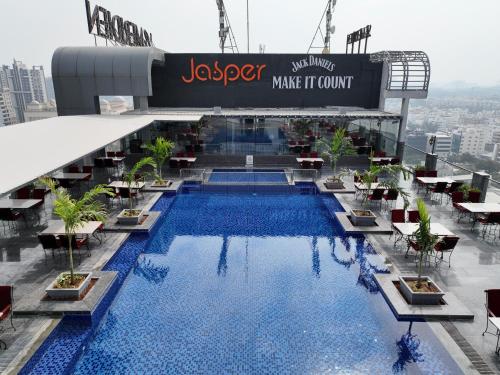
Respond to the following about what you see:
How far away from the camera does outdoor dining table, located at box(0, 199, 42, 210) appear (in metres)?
13.0

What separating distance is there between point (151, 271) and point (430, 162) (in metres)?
16.1

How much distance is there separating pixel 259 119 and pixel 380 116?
7.56 metres

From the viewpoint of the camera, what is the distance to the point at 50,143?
12711mm

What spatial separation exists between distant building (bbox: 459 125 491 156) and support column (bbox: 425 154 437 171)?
72.8 metres

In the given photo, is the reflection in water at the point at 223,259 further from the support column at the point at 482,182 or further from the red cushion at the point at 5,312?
the support column at the point at 482,182

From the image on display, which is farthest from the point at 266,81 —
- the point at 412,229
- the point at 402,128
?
the point at 412,229

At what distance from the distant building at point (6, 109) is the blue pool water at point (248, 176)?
16544cm

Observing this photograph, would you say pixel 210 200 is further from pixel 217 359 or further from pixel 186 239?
pixel 217 359

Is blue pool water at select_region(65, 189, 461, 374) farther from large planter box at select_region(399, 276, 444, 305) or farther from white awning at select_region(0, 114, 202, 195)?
white awning at select_region(0, 114, 202, 195)

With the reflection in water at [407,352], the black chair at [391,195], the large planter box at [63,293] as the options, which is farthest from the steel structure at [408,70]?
the large planter box at [63,293]

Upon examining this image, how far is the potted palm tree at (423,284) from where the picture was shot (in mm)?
8742

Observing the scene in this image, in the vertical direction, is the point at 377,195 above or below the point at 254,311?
above

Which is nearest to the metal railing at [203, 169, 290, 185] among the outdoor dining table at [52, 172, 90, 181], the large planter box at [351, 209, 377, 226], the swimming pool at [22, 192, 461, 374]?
the swimming pool at [22, 192, 461, 374]

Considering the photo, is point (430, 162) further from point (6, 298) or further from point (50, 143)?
point (6, 298)
